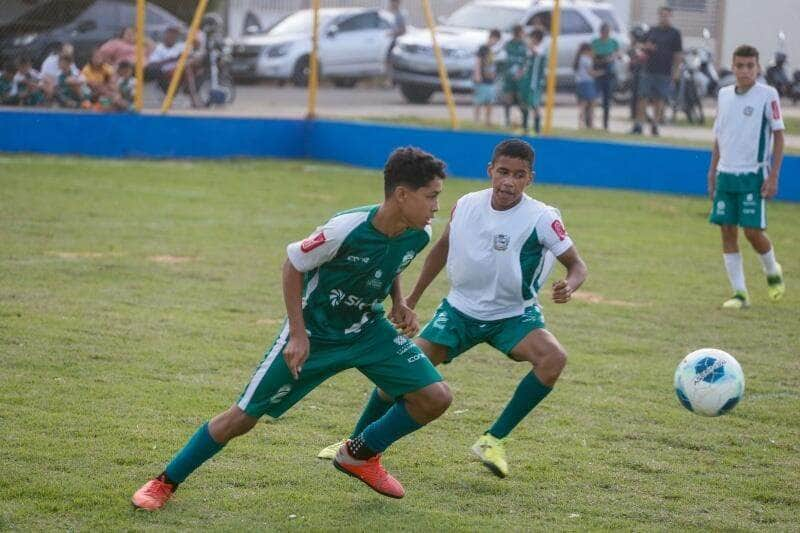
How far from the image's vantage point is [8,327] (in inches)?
303

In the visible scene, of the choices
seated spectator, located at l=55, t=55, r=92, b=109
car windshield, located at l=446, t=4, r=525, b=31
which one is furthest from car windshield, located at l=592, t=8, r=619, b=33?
seated spectator, located at l=55, t=55, r=92, b=109

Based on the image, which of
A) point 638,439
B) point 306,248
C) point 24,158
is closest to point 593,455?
point 638,439

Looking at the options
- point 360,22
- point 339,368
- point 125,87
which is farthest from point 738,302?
point 360,22

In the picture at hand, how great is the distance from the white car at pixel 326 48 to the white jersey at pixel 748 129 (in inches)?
458

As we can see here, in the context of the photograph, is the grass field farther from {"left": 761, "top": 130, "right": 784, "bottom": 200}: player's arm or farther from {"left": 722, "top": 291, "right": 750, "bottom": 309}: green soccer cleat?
{"left": 761, "top": 130, "right": 784, "bottom": 200}: player's arm

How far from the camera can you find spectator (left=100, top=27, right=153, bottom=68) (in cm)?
1753

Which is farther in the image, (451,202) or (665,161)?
(665,161)

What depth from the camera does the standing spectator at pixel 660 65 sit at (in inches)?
762

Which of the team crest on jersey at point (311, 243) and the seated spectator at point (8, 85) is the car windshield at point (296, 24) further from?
the team crest on jersey at point (311, 243)

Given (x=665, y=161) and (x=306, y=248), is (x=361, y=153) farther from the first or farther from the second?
(x=306, y=248)

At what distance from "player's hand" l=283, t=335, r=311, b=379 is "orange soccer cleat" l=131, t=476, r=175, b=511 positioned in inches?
26.6

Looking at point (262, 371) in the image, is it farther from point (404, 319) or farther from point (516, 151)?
point (516, 151)

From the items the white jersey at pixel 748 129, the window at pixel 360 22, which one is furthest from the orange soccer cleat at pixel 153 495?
the window at pixel 360 22

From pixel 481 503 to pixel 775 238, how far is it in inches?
337
